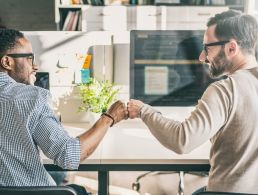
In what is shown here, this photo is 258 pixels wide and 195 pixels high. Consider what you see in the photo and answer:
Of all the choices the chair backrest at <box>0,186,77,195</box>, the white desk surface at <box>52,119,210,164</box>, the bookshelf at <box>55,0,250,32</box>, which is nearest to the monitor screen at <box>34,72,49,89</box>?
the white desk surface at <box>52,119,210,164</box>

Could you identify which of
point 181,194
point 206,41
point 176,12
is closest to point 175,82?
point 206,41

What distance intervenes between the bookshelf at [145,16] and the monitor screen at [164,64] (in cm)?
278

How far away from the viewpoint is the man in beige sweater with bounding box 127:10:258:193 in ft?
4.14

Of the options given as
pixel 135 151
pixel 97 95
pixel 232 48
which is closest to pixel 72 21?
pixel 97 95

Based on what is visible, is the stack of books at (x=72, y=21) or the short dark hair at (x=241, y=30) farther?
the stack of books at (x=72, y=21)

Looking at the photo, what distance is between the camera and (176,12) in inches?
189

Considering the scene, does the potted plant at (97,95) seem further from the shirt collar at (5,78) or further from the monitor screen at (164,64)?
the shirt collar at (5,78)

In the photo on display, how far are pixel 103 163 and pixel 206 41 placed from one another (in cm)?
62

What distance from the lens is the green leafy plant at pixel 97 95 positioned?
2.07m

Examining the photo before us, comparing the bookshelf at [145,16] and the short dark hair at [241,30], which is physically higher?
the bookshelf at [145,16]

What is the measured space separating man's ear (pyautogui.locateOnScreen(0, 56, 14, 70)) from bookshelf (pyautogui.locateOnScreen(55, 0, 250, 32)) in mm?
3464

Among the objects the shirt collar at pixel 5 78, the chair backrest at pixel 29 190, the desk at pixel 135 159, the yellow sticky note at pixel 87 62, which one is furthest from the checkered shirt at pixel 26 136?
the yellow sticky note at pixel 87 62

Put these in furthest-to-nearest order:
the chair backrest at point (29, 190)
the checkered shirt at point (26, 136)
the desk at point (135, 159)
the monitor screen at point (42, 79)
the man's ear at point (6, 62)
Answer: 1. the monitor screen at point (42, 79)
2. the desk at point (135, 159)
3. the man's ear at point (6, 62)
4. the checkered shirt at point (26, 136)
5. the chair backrest at point (29, 190)

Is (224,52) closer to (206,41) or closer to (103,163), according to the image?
(206,41)
